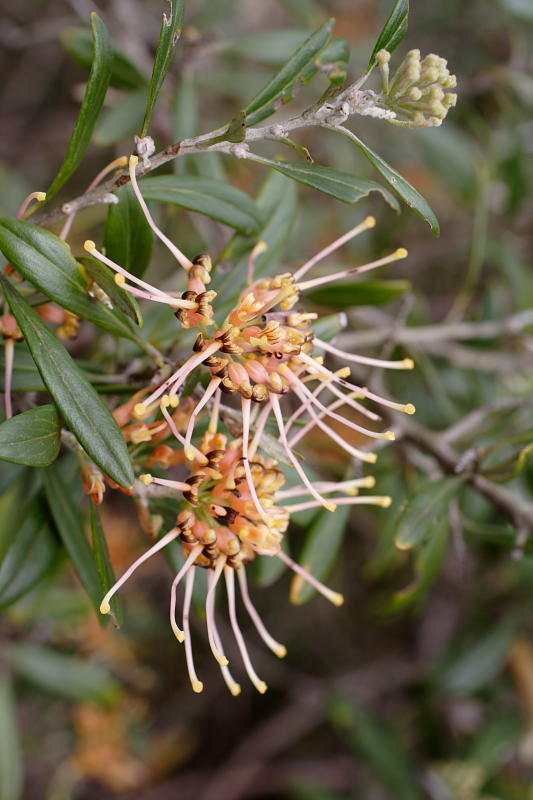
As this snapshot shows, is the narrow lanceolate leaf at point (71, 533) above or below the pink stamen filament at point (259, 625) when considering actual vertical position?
above

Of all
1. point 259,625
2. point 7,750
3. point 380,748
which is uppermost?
point 259,625

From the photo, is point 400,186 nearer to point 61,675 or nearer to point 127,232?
point 127,232

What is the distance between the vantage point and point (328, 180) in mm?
580

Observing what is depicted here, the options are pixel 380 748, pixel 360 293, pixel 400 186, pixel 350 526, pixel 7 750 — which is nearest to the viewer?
pixel 400 186

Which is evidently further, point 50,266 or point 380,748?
point 380,748

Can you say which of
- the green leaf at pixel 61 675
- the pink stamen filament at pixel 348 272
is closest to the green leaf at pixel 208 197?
the pink stamen filament at pixel 348 272

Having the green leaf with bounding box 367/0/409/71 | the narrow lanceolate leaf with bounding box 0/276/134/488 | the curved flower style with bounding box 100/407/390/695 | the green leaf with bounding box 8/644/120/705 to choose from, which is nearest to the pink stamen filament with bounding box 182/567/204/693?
the curved flower style with bounding box 100/407/390/695

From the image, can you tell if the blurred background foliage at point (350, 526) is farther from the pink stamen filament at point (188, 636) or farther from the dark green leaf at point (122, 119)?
the pink stamen filament at point (188, 636)

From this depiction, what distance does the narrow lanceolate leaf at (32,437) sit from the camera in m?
0.54

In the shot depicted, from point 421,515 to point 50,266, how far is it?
46 cm

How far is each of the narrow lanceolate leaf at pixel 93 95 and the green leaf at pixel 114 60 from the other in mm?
385

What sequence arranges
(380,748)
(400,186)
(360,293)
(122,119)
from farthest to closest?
(380,748) → (122,119) → (360,293) → (400,186)

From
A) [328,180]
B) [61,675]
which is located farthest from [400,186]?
[61,675]

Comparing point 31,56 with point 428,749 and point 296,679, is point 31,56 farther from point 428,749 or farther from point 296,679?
point 428,749
